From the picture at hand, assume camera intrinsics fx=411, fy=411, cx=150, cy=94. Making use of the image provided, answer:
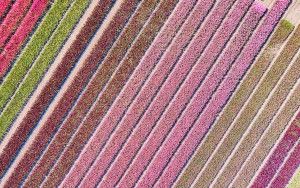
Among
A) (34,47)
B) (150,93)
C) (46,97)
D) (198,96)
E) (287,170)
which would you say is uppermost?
(198,96)

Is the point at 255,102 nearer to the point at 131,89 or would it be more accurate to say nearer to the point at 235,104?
the point at 235,104

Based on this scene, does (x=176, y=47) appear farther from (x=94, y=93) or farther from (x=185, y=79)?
(x=94, y=93)

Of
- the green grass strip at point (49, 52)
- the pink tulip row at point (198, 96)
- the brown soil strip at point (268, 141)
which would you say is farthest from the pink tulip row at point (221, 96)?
the green grass strip at point (49, 52)

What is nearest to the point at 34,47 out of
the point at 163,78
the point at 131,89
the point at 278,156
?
the point at 131,89

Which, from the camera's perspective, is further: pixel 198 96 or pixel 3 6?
pixel 198 96

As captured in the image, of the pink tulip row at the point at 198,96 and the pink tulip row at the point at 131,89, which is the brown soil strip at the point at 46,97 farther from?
the pink tulip row at the point at 198,96

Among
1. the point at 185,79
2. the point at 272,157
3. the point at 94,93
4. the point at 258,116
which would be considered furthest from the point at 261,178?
the point at 94,93
